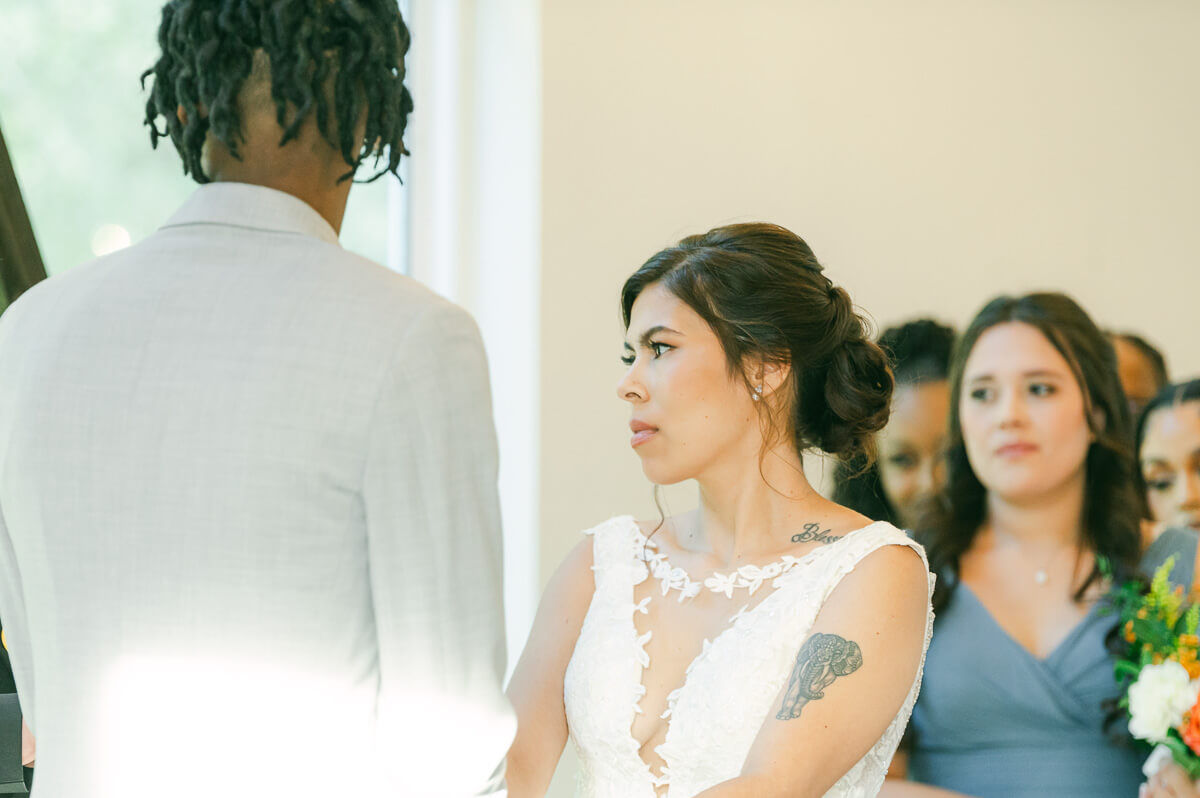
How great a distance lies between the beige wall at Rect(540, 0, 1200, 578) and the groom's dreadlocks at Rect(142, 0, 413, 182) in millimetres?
1367

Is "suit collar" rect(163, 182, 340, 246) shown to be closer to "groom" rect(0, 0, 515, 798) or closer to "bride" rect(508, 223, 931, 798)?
"groom" rect(0, 0, 515, 798)

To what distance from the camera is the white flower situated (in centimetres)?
209

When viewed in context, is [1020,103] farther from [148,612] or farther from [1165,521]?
[148,612]

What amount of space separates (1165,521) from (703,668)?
1619mm

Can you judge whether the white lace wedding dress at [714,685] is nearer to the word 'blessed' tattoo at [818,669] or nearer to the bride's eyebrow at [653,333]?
the word 'blessed' tattoo at [818,669]

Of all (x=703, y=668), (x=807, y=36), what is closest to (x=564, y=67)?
(x=807, y=36)

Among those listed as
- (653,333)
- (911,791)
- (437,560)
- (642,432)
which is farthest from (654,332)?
(911,791)

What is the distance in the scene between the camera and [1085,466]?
2621 mm

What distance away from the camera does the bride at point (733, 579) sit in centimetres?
153

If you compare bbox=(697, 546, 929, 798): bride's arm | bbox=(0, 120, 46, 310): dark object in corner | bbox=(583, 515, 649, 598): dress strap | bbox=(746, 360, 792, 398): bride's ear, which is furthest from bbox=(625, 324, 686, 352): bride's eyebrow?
bbox=(0, 120, 46, 310): dark object in corner

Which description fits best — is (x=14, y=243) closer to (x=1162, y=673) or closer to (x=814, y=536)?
(x=814, y=536)

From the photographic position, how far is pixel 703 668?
1602mm

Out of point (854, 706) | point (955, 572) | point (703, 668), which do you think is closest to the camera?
point (854, 706)

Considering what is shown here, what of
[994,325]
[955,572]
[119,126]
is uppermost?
[119,126]
